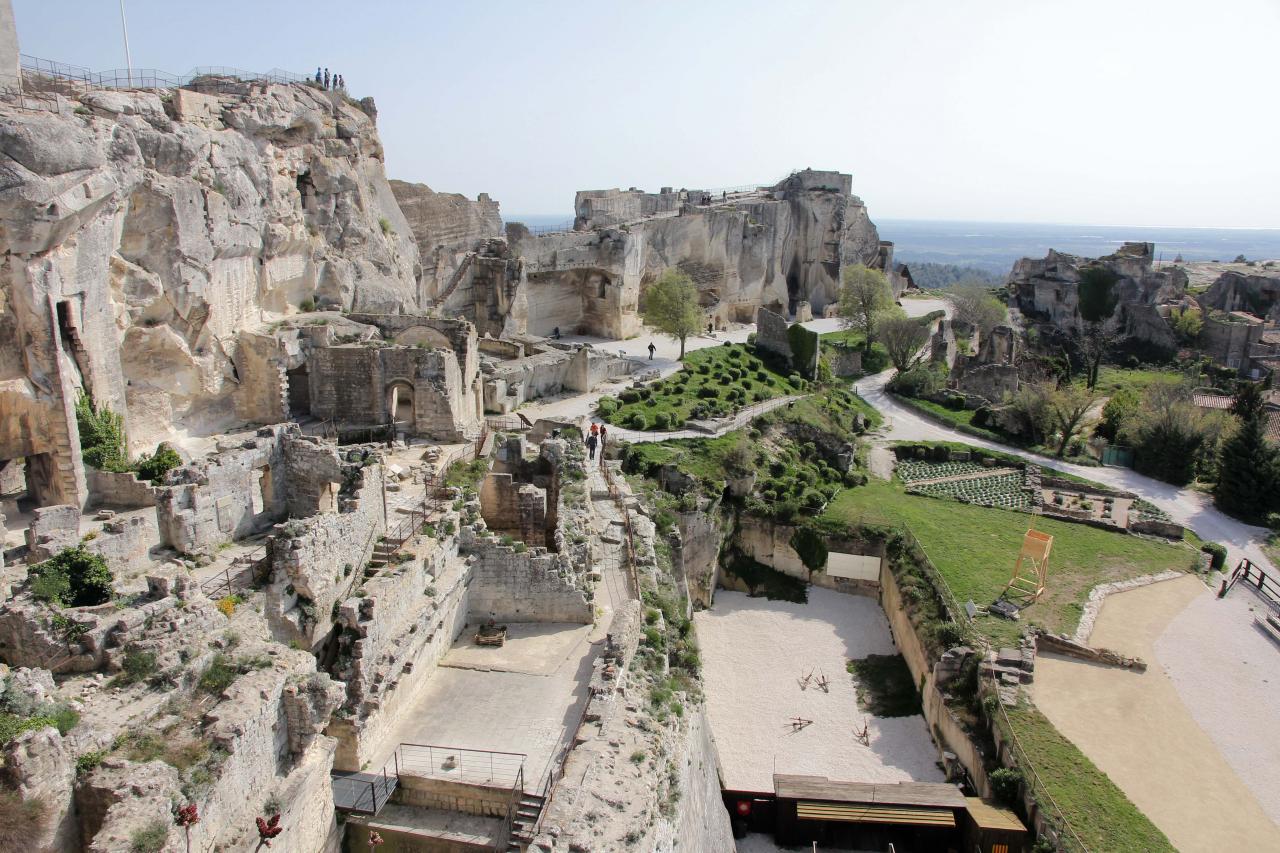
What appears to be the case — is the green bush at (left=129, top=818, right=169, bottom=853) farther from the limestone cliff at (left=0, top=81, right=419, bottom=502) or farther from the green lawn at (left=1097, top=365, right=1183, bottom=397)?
the green lawn at (left=1097, top=365, right=1183, bottom=397)

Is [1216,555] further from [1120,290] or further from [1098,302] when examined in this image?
[1098,302]

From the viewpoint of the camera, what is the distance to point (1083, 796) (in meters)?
16.0

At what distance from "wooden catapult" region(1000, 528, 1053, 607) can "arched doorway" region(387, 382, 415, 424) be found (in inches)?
659

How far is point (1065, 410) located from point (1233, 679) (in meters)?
18.0

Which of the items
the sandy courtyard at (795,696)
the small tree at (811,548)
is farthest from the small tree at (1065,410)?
the sandy courtyard at (795,696)

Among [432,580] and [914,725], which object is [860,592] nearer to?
[914,725]

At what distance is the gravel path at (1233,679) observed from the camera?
56.6 feet

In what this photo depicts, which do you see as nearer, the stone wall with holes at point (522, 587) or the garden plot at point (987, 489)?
the stone wall with holes at point (522, 587)

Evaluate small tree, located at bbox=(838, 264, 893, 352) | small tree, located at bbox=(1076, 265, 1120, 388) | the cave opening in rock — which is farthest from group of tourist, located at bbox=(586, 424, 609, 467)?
small tree, located at bbox=(1076, 265, 1120, 388)

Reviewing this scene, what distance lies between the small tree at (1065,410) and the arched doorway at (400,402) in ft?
84.0

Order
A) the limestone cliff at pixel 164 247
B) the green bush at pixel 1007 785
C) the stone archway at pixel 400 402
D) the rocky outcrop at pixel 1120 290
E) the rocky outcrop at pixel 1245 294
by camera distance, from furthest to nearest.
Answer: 1. the rocky outcrop at pixel 1245 294
2. the rocky outcrop at pixel 1120 290
3. the stone archway at pixel 400 402
4. the limestone cliff at pixel 164 247
5. the green bush at pixel 1007 785

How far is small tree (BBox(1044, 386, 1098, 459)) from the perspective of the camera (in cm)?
3641

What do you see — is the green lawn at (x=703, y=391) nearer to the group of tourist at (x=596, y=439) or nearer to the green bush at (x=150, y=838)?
the group of tourist at (x=596, y=439)

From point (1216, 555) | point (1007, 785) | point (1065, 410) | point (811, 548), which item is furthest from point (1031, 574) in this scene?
point (1065, 410)
